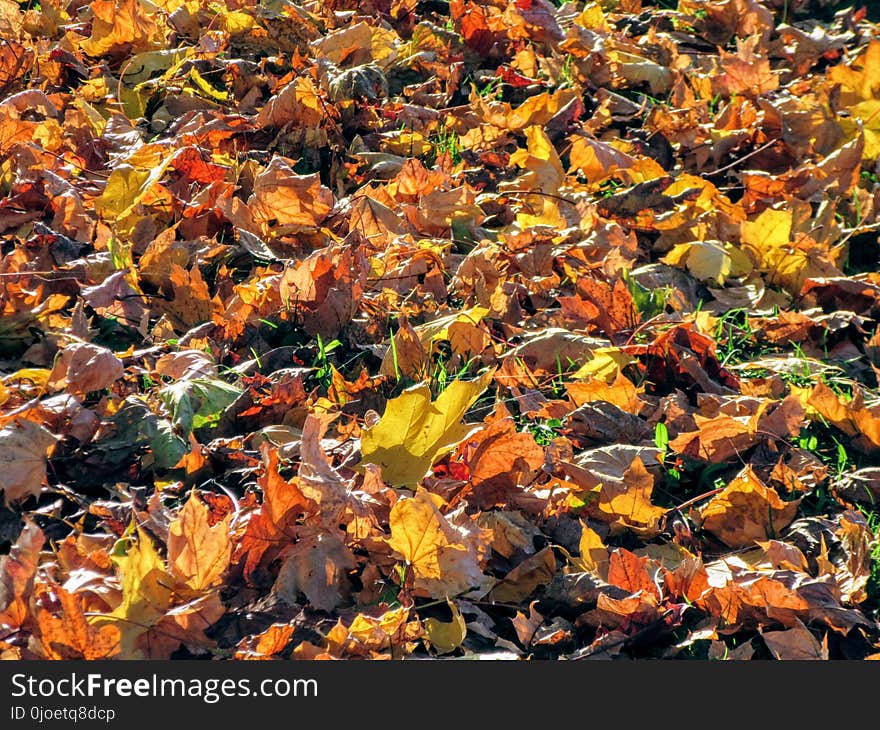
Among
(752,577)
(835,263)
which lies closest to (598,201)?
(835,263)

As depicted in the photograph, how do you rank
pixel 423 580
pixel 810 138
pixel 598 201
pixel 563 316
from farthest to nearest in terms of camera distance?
pixel 810 138 → pixel 598 201 → pixel 563 316 → pixel 423 580

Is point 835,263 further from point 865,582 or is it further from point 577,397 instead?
point 865,582

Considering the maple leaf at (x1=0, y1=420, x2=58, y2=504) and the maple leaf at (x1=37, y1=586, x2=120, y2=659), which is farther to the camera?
the maple leaf at (x1=0, y1=420, x2=58, y2=504)

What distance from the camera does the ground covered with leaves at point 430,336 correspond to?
167 cm

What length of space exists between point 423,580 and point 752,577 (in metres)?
0.56

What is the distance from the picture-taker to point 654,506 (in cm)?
186

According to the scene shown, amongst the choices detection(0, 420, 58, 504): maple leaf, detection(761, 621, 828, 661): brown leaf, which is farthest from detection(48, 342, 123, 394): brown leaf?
detection(761, 621, 828, 661): brown leaf

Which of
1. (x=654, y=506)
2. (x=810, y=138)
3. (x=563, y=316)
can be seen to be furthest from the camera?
(x=810, y=138)

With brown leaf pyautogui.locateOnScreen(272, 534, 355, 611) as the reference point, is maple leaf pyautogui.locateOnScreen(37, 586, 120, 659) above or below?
above

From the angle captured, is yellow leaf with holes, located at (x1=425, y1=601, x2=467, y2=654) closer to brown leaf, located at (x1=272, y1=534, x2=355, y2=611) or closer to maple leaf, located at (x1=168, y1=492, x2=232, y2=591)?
brown leaf, located at (x1=272, y1=534, x2=355, y2=611)

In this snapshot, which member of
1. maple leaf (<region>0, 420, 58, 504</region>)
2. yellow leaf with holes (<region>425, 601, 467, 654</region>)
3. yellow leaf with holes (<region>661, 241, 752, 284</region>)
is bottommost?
yellow leaf with holes (<region>425, 601, 467, 654</region>)

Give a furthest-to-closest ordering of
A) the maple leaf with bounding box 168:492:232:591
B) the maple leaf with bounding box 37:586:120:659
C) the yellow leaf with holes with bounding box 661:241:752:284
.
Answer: the yellow leaf with holes with bounding box 661:241:752:284 → the maple leaf with bounding box 168:492:232:591 → the maple leaf with bounding box 37:586:120:659

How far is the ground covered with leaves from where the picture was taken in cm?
167

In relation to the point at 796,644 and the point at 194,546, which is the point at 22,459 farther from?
the point at 796,644
